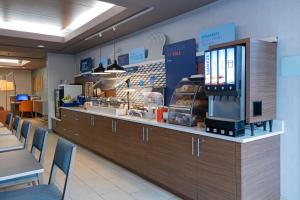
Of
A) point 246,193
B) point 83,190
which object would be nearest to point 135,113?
point 83,190

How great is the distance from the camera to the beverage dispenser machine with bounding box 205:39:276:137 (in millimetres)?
2361

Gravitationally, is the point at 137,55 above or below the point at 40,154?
above

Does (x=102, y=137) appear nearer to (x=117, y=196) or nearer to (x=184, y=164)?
(x=117, y=196)

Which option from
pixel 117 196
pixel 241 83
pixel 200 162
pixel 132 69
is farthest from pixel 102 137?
pixel 241 83

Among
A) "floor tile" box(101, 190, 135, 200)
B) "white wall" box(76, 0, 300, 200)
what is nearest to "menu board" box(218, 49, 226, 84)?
"white wall" box(76, 0, 300, 200)

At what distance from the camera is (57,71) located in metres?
7.81

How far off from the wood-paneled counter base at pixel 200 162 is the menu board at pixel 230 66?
2.02 ft

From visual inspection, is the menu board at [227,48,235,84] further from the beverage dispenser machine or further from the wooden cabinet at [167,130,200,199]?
the wooden cabinet at [167,130,200,199]

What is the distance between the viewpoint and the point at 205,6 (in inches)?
138

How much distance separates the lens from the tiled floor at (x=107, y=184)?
3.09m

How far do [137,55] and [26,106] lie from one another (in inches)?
363

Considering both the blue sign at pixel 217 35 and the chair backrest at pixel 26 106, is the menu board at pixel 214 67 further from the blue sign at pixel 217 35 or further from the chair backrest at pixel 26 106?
the chair backrest at pixel 26 106

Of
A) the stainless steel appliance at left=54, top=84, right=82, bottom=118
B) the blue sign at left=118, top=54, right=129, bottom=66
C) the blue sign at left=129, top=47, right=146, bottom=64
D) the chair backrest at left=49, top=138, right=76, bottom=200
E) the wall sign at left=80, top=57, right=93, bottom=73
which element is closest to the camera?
the chair backrest at left=49, top=138, right=76, bottom=200

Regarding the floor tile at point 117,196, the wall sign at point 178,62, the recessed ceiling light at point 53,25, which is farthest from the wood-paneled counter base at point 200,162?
the recessed ceiling light at point 53,25
